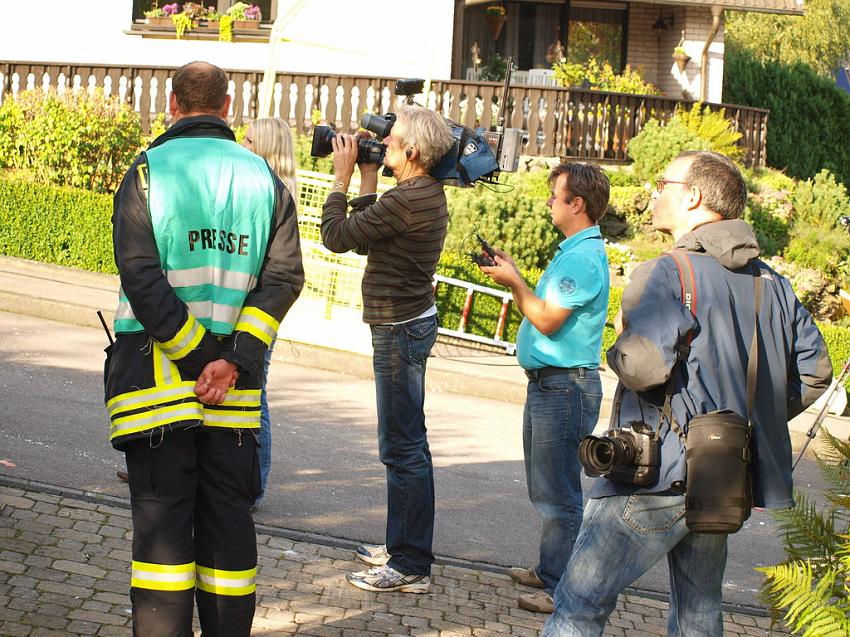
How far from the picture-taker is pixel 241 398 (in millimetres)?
3971

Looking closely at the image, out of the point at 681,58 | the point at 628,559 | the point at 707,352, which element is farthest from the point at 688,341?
the point at 681,58

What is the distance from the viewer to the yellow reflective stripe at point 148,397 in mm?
3781

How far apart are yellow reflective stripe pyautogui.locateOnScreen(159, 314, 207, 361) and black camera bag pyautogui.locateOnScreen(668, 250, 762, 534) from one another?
1518 millimetres

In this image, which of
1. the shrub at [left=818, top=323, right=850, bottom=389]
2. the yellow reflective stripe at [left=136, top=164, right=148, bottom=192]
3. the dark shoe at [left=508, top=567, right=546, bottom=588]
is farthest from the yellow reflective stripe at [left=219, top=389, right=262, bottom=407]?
the shrub at [left=818, top=323, right=850, bottom=389]

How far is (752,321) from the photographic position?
3.61 metres

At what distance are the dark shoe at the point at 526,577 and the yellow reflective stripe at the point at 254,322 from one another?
2.15 metres

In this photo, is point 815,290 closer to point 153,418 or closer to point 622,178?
point 622,178

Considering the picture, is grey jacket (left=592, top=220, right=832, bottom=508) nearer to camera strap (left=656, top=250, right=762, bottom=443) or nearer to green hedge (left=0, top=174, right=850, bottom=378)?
camera strap (left=656, top=250, right=762, bottom=443)

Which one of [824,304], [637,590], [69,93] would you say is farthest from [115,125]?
[637,590]

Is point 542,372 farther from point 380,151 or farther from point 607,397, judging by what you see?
point 607,397

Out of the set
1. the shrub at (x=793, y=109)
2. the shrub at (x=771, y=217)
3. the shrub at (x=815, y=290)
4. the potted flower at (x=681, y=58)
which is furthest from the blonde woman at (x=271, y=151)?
the shrub at (x=793, y=109)

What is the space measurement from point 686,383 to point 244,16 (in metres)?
18.5

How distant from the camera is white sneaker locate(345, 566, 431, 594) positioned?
205 inches

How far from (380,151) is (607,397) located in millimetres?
6244
